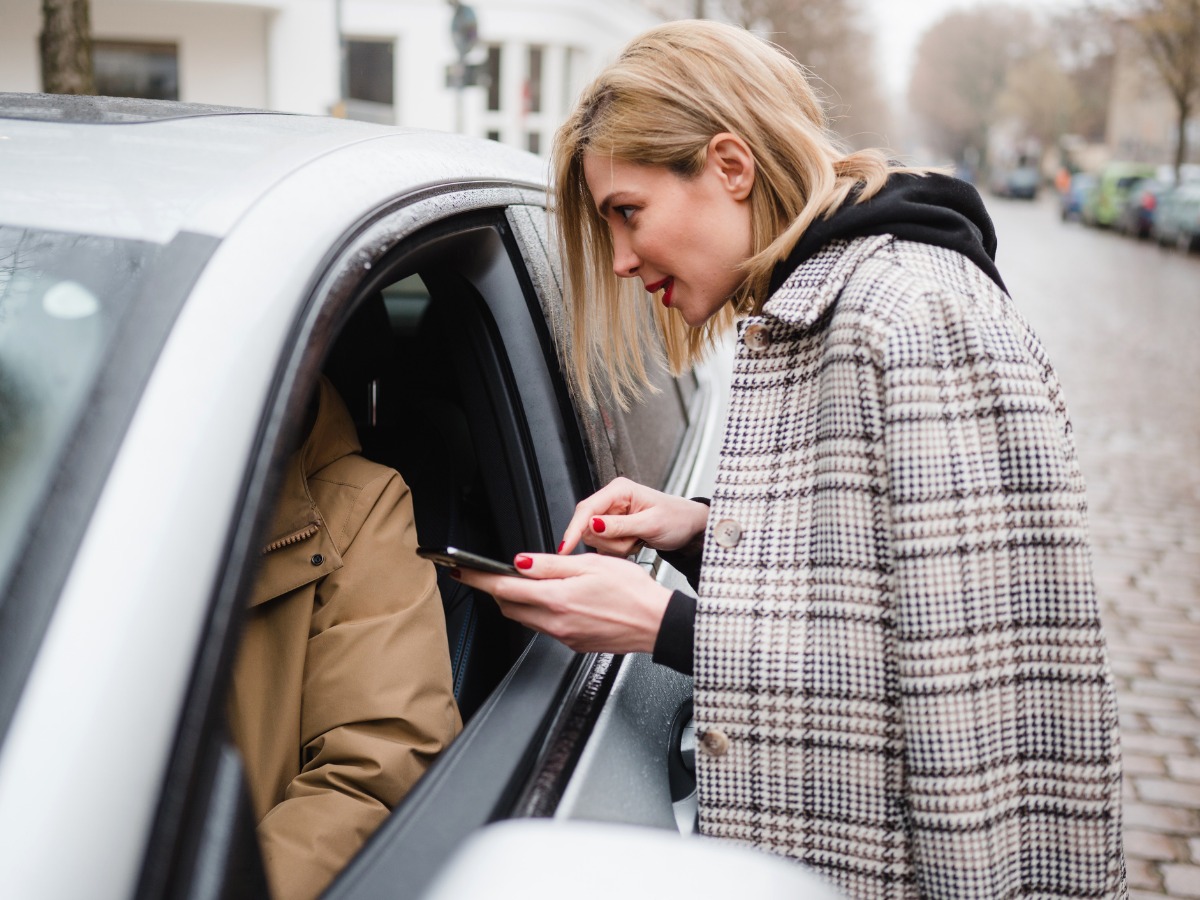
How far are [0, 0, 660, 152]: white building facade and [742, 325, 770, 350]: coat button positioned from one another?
14.2m

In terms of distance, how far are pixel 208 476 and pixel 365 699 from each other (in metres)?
0.64

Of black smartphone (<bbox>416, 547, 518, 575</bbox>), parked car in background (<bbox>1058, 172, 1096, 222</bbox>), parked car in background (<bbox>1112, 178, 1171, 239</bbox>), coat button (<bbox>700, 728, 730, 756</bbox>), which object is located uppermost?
black smartphone (<bbox>416, 547, 518, 575</bbox>)

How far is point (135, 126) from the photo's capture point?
1.41 meters

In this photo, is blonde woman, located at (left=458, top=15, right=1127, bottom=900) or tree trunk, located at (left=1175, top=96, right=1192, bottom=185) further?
tree trunk, located at (left=1175, top=96, right=1192, bottom=185)

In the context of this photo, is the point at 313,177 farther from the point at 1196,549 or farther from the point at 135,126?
the point at 1196,549

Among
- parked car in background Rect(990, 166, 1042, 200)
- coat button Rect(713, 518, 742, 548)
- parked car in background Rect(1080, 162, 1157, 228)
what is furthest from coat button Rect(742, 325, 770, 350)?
parked car in background Rect(990, 166, 1042, 200)

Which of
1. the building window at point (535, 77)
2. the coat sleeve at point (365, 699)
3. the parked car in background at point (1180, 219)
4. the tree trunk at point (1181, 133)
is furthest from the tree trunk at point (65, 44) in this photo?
the tree trunk at point (1181, 133)

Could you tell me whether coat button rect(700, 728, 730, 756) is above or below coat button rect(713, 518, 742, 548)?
below

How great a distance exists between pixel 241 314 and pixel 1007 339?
2.77 feet

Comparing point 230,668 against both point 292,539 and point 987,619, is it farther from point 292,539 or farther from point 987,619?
point 987,619

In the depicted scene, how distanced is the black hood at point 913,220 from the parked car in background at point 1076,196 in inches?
1364

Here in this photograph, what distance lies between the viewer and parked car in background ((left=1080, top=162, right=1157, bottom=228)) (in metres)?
29.7

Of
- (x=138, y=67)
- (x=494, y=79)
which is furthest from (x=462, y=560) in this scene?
(x=494, y=79)

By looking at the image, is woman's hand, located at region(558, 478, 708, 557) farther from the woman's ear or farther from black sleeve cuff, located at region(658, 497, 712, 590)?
the woman's ear
